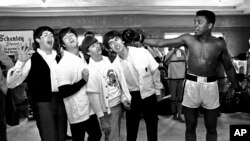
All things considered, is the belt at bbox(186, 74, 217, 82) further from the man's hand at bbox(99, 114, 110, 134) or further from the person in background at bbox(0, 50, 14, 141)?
the person in background at bbox(0, 50, 14, 141)

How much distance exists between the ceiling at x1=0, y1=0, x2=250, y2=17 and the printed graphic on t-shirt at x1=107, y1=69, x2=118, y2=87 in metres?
5.38

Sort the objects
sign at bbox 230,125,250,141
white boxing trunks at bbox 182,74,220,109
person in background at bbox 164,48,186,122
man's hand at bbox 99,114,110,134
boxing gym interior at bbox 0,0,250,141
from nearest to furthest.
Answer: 1. sign at bbox 230,125,250,141
2. man's hand at bbox 99,114,110,134
3. white boxing trunks at bbox 182,74,220,109
4. person in background at bbox 164,48,186,122
5. boxing gym interior at bbox 0,0,250,141

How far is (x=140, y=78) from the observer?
3.11 meters

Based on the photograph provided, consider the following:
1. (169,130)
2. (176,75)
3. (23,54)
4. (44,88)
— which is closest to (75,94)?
(44,88)

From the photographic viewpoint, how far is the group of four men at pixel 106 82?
8.36 feet

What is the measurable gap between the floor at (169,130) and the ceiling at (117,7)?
3.89 m

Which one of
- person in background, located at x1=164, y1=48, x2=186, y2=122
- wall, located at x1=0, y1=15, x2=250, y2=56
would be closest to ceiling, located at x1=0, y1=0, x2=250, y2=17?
wall, located at x1=0, y1=15, x2=250, y2=56

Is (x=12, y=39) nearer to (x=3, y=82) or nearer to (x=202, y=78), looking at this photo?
(x=3, y=82)

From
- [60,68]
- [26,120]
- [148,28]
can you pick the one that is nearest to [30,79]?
[60,68]

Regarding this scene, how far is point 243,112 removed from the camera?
605cm

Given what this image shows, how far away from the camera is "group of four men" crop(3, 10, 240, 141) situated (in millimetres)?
2549

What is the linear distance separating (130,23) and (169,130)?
17.5 feet

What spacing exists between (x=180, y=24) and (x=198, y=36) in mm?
6837

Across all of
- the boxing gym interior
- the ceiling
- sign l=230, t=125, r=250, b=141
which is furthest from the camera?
the boxing gym interior
